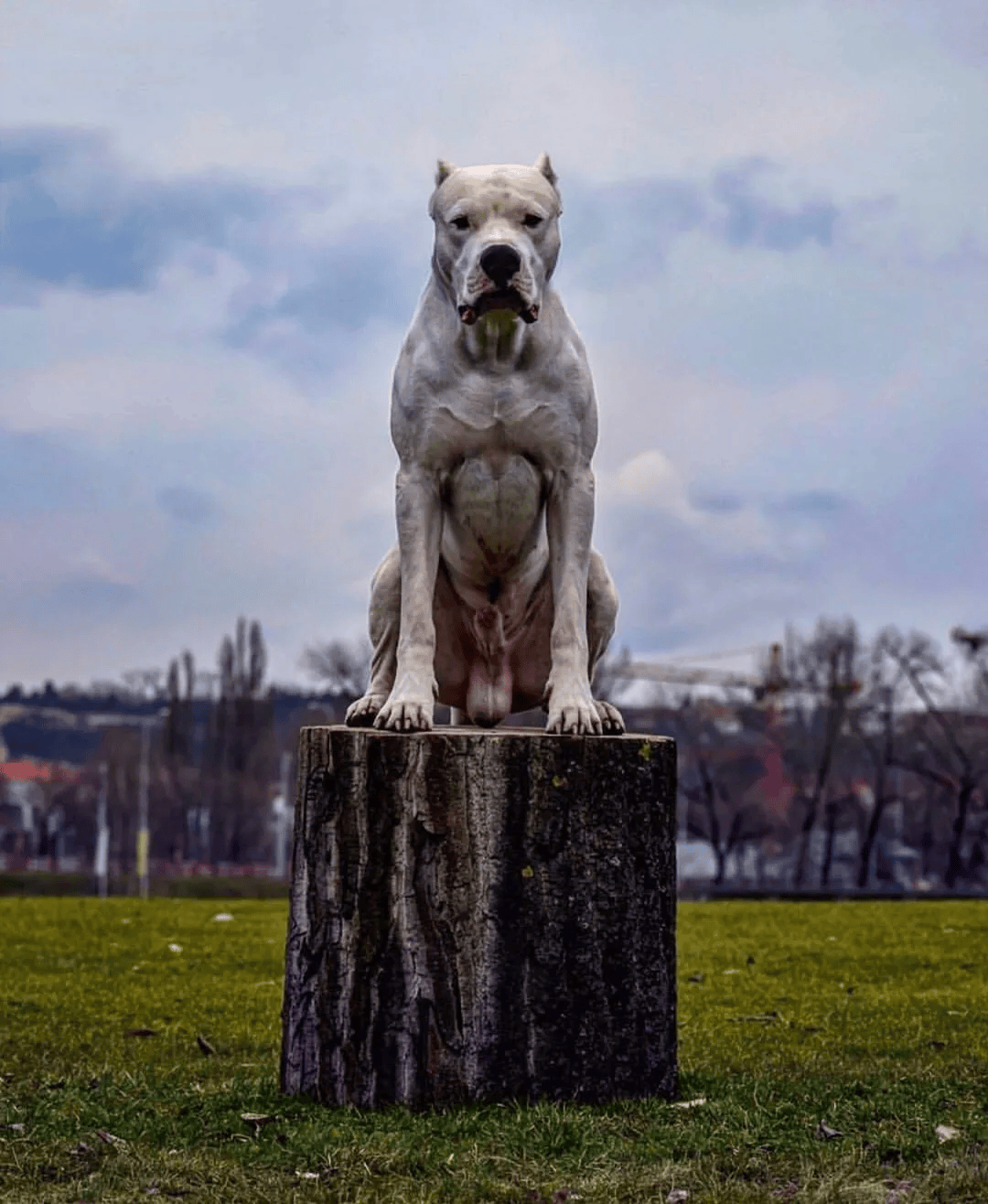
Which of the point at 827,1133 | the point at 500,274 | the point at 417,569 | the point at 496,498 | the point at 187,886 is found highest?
the point at 500,274

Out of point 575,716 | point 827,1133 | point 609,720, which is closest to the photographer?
point 827,1133

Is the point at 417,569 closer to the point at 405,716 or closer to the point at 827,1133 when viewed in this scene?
the point at 405,716

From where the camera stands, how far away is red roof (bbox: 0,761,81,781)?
6407 cm

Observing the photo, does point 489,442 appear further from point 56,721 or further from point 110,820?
point 56,721

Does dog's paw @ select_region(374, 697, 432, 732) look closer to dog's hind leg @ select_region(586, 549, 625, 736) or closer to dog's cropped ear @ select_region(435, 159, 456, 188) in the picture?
dog's hind leg @ select_region(586, 549, 625, 736)

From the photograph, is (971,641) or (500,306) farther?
(971,641)

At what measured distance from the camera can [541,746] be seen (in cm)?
588

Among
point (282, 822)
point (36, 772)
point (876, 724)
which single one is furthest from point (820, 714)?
point (36, 772)

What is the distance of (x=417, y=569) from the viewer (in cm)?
650

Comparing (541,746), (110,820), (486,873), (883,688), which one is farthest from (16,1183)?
(110,820)

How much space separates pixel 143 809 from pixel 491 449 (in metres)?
49.1

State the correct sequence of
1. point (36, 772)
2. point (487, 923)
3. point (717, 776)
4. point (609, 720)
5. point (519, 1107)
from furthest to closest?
point (36, 772)
point (717, 776)
point (609, 720)
point (487, 923)
point (519, 1107)

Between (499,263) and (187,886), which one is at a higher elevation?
(499,263)

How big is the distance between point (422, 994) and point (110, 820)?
173ft
